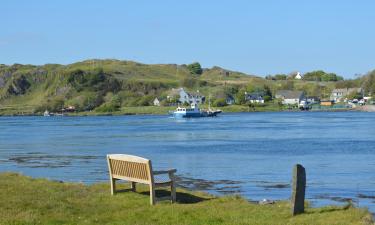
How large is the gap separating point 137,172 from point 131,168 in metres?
0.40

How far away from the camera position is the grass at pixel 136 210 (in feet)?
51.1

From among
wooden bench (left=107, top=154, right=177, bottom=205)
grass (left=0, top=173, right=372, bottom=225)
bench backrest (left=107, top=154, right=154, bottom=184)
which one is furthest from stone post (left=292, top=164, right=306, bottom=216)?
bench backrest (left=107, top=154, right=154, bottom=184)

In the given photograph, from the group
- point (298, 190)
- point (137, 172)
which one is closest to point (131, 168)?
point (137, 172)

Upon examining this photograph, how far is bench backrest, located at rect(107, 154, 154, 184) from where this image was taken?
18.5m

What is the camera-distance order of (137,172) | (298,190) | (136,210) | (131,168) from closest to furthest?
(298,190) → (136,210) → (137,172) → (131,168)

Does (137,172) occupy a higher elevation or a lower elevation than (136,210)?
higher

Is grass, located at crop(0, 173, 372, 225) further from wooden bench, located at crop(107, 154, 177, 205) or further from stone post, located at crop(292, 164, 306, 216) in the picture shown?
wooden bench, located at crop(107, 154, 177, 205)

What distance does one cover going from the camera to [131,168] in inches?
765

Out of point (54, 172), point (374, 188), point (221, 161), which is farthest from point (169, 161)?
point (374, 188)

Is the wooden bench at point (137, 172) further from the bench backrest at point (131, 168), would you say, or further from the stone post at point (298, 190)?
the stone post at point (298, 190)

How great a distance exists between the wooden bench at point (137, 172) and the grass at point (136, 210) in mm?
472

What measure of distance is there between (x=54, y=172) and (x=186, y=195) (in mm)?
19011

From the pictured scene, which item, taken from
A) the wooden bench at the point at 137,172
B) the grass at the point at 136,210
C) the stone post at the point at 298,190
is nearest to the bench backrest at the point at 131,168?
the wooden bench at the point at 137,172

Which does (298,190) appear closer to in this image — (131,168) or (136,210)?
(136,210)
